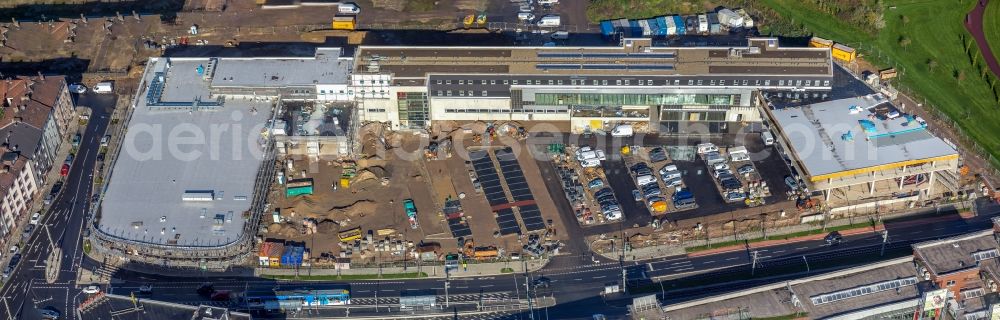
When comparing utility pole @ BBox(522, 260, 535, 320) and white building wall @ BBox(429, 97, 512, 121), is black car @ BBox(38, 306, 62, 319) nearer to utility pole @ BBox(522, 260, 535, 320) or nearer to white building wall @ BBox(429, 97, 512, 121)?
utility pole @ BBox(522, 260, 535, 320)

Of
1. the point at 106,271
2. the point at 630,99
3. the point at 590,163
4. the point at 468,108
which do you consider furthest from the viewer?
the point at 468,108

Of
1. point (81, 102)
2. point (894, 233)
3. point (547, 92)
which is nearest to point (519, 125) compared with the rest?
point (547, 92)

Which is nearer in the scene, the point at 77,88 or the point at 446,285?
the point at 446,285

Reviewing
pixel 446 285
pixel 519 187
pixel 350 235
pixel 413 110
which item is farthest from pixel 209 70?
→ pixel 446 285

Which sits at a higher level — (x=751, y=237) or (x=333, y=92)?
(x=333, y=92)

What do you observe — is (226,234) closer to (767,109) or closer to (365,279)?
(365,279)

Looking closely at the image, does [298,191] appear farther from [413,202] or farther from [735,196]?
[735,196]
